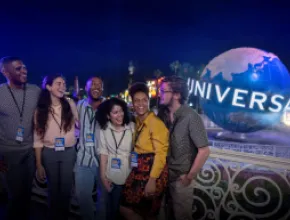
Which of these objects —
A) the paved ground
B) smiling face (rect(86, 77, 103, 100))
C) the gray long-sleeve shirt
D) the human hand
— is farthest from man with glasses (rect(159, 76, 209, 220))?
the paved ground

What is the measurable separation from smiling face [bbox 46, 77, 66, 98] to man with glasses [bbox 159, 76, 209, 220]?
1.16m

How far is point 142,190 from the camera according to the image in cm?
227

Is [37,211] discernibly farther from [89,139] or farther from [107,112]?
[107,112]

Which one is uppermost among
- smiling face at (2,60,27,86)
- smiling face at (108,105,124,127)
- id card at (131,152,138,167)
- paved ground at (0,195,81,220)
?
smiling face at (2,60,27,86)

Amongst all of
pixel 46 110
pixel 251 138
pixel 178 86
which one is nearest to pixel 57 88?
pixel 46 110

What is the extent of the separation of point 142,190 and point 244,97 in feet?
20.2

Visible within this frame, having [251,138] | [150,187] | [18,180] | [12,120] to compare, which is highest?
[12,120]

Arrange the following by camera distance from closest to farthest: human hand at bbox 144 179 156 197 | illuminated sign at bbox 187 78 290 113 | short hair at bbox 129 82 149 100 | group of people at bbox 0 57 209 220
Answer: human hand at bbox 144 179 156 197, group of people at bbox 0 57 209 220, short hair at bbox 129 82 149 100, illuminated sign at bbox 187 78 290 113

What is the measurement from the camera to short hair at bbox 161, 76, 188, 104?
255cm

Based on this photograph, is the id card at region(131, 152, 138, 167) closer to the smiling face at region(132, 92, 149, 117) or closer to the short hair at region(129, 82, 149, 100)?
Answer: the smiling face at region(132, 92, 149, 117)

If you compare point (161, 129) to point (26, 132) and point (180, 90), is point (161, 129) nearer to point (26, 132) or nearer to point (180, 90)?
point (180, 90)

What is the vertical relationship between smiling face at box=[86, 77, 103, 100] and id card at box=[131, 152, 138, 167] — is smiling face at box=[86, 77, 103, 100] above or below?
above

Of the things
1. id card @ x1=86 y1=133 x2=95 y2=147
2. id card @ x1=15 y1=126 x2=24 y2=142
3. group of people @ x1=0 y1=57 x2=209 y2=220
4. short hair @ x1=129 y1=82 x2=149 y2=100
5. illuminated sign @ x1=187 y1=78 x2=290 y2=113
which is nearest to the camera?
group of people @ x1=0 y1=57 x2=209 y2=220

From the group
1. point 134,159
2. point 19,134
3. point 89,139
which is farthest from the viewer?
point 89,139
